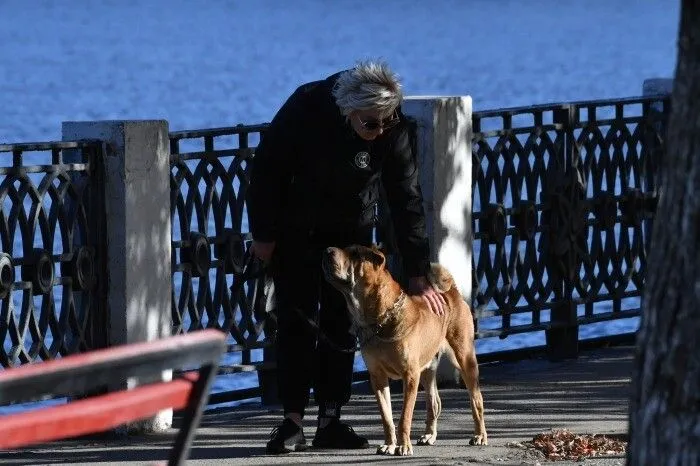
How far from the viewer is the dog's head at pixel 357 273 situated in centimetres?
741

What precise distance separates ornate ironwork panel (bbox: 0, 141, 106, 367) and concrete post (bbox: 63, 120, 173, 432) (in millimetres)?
72

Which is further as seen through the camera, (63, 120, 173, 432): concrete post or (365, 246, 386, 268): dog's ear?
(63, 120, 173, 432): concrete post

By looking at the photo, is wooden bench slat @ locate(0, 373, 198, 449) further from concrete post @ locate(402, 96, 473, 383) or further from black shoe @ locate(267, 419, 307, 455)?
concrete post @ locate(402, 96, 473, 383)

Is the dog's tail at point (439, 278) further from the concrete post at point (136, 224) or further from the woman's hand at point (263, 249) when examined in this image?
the concrete post at point (136, 224)

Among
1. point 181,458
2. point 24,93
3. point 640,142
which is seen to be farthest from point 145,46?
point 181,458

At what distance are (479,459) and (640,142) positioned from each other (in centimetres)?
418

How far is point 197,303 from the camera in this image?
29.7 ft

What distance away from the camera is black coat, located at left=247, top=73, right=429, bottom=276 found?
24.6 feet

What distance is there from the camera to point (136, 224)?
8.38 meters

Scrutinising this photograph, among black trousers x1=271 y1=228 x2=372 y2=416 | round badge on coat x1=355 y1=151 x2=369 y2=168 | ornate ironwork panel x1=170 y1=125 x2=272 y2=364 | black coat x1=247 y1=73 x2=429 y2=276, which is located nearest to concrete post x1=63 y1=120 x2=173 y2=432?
ornate ironwork panel x1=170 y1=125 x2=272 y2=364

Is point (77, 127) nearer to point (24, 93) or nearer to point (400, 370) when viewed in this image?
point (400, 370)

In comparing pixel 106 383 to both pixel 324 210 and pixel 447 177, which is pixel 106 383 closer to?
pixel 324 210

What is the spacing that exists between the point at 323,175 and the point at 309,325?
2.25 ft

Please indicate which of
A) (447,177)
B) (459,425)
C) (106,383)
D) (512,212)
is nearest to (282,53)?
(512,212)
